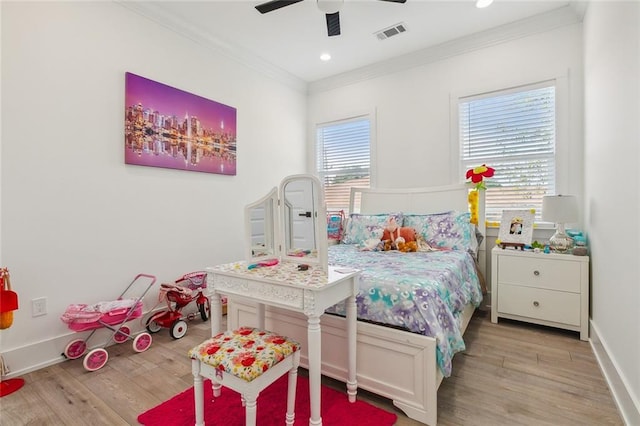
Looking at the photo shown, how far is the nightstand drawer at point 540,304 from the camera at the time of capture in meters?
2.51

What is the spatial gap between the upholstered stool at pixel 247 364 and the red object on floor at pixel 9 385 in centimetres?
132

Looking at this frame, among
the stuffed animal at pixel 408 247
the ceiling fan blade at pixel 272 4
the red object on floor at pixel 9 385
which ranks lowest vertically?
the red object on floor at pixel 9 385

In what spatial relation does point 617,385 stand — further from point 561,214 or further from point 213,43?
point 213,43

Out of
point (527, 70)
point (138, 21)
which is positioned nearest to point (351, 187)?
point (527, 70)

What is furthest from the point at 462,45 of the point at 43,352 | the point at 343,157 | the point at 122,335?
the point at 43,352

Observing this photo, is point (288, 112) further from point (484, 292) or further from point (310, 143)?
point (484, 292)

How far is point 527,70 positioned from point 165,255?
12.9ft

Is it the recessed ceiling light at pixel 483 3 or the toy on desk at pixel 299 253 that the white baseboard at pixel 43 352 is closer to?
the toy on desk at pixel 299 253

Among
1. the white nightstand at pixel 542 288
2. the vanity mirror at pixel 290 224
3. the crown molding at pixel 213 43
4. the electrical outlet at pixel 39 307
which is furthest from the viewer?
the crown molding at pixel 213 43

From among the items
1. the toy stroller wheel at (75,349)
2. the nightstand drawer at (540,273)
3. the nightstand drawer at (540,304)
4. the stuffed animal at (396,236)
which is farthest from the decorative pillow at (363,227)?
the toy stroller wheel at (75,349)

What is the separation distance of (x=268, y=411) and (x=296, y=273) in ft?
2.46

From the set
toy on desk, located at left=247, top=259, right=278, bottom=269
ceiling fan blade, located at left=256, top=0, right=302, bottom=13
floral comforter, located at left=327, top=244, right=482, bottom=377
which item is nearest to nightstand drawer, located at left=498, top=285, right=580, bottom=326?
floral comforter, located at left=327, top=244, right=482, bottom=377

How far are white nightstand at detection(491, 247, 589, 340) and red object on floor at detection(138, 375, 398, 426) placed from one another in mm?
1787

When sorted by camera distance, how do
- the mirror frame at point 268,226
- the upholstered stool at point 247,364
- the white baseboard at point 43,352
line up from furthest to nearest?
the white baseboard at point 43,352, the mirror frame at point 268,226, the upholstered stool at point 247,364
